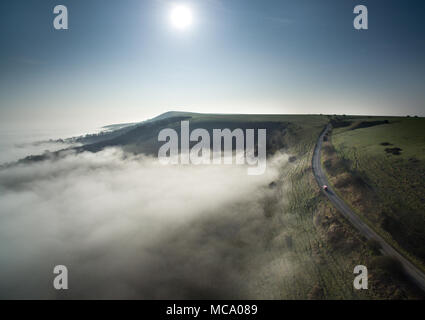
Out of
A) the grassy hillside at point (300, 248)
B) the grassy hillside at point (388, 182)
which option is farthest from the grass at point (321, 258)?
the grassy hillside at point (388, 182)

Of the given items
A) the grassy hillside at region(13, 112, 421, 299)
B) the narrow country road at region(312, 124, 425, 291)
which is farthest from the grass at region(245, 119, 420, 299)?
the narrow country road at region(312, 124, 425, 291)

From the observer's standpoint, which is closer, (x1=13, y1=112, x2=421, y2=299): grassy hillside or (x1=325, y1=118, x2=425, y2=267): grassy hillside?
(x1=13, y1=112, x2=421, y2=299): grassy hillside

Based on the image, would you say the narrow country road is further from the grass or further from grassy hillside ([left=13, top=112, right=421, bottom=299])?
grassy hillside ([left=13, top=112, right=421, bottom=299])

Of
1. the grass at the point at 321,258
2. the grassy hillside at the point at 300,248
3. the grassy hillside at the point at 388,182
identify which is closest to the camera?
the grass at the point at 321,258

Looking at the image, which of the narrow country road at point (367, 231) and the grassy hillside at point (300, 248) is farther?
the grassy hillside at point (300, 248)

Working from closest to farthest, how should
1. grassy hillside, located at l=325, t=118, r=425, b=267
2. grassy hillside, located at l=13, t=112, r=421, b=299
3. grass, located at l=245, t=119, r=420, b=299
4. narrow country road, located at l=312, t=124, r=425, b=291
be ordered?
narrow country road, located at l=312, t=124, r=425, b=291 → grass, located at l=245, t=119, r=420, b=299 → grassy hillside, located at l=13, t=112, r=421, b=299 → grassy hillside, located at l=325, t=118, r=425, b=267

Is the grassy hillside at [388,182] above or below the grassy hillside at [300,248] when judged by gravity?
above

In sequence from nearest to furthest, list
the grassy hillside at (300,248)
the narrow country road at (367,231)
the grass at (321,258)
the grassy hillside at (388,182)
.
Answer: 1. the narrow country road at (367,231)
2. the grass at (321,258)
3. the grassy hillside at (300,248)
4. the grassy hillside at (388,182)

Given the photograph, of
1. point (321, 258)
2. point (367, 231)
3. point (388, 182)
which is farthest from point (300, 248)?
point (388, 182)

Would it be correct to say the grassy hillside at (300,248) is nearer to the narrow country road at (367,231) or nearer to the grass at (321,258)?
the grass at (321,258)
